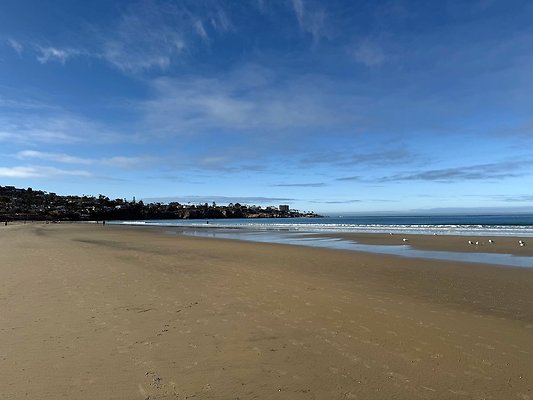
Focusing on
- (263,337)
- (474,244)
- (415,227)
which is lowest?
(263,337)

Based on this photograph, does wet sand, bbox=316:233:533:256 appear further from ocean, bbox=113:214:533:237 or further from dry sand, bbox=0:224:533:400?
dry sand, bbox=0:224:533:400

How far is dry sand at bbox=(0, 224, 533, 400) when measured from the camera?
4.41 metres

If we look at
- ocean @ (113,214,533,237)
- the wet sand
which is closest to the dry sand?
the wet sand

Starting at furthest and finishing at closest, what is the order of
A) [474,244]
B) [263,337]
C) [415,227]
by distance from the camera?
[415,227] < [474,244] < [263,337]

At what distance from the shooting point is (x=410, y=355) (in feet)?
17.7

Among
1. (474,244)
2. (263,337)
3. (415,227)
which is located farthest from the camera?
(415,227)

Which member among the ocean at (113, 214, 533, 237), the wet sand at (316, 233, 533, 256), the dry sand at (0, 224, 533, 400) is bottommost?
the dry sand at (0, 224, 533, 400)

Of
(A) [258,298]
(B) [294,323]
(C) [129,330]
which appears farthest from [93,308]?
(B) [294,323]

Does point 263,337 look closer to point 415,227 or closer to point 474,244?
point 474,244

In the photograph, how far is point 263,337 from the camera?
244 inches

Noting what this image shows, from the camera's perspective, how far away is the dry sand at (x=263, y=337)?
4410mm

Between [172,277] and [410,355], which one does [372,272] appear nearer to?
[172,277]

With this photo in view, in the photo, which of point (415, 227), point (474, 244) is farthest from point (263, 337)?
point (415, 227)

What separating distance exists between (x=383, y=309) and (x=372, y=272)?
5.60 metres
